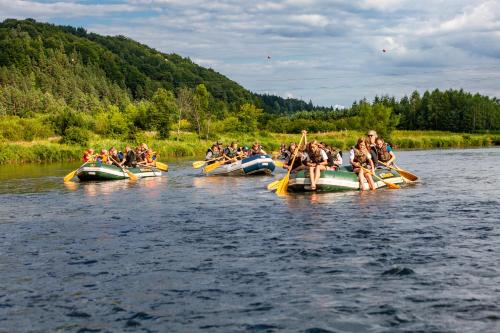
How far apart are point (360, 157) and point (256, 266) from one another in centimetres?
1066

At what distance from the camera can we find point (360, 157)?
19672 mm

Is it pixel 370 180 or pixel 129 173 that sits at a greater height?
pixel 370 180

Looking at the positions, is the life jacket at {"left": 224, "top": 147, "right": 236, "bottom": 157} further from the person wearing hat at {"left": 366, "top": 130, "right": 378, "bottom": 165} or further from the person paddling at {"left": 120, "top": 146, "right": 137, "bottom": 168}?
the person wearing hat at {"left": 366, "top": 130, "right": 378, "bottom": 165}

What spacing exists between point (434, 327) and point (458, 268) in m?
2.71

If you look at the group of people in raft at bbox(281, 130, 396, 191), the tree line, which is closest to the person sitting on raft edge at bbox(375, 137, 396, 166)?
the group of people in raft at bbox(281, 130, 396, 191)

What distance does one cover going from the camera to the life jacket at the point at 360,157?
1956 centimetres

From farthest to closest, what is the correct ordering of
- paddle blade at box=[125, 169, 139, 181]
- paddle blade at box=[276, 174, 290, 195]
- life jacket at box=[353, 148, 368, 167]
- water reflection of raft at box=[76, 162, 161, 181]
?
1. paddle blade at box=[125, 169, 139, 181]
2. water reflection of raft at box=[76, 162, 161, 181]
3. paddle blade at box=[276, 174, 290, 195]
4. life jacket at box=[353, 148, 368, 167]

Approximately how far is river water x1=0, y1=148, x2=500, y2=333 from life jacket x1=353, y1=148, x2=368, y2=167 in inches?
67.4

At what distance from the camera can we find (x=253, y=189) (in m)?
22.7

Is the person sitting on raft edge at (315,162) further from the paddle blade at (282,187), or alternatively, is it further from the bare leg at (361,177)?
the bare leg at (361,177)

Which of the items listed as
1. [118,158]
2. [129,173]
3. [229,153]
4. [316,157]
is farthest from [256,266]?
[229,153]

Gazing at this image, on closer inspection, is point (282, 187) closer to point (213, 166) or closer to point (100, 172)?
point (100, 172)

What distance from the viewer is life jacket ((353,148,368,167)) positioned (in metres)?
19.6

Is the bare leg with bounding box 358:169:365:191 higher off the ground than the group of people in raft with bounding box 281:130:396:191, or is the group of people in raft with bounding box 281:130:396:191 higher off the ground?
the group of people in raft with bounding box 281:130:396:191
